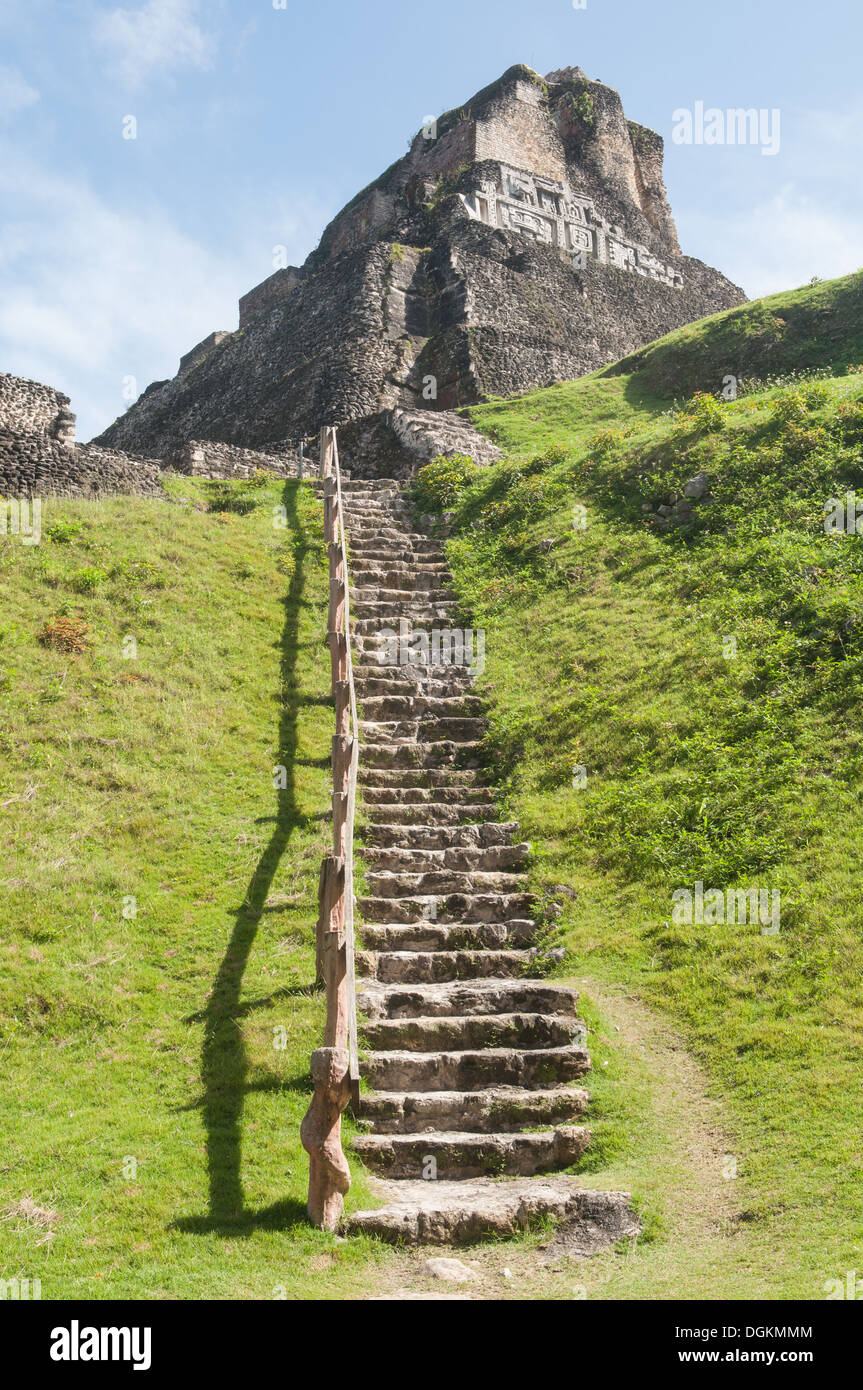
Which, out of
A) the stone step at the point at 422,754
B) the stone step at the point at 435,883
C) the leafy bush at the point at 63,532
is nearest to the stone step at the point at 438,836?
the stone step at the point at 435,883

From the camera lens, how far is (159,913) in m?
8.47

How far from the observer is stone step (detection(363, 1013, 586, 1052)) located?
24.1ft

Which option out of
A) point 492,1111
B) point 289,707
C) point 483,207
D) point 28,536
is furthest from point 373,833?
point 483,207

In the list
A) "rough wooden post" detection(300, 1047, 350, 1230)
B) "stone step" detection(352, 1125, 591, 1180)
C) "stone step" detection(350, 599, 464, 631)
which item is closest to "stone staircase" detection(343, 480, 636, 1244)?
"stone step" detection(352, 1125, 591, 1180)

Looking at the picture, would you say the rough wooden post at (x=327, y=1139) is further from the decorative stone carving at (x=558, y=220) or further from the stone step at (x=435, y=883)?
the decorative stone carving at (x=558, y=220)

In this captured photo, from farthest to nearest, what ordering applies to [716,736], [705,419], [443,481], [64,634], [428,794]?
[443,481] → [705,419] → [64,634] → [428,794] → [716,736]

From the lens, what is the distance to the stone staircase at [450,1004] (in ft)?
19.8

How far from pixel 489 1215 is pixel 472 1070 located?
138cm

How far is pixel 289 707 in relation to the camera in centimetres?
1209

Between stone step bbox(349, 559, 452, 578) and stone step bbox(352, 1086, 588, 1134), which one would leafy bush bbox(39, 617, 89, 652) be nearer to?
stone step bbox(349, 559, 452, 578)

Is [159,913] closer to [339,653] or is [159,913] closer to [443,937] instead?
[443,937]

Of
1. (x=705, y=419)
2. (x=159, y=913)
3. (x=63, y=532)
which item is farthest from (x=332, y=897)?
(x=705, y=419)

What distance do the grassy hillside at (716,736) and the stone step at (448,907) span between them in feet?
1.37

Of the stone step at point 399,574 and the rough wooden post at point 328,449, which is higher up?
the rough wooden post at point 328,449
